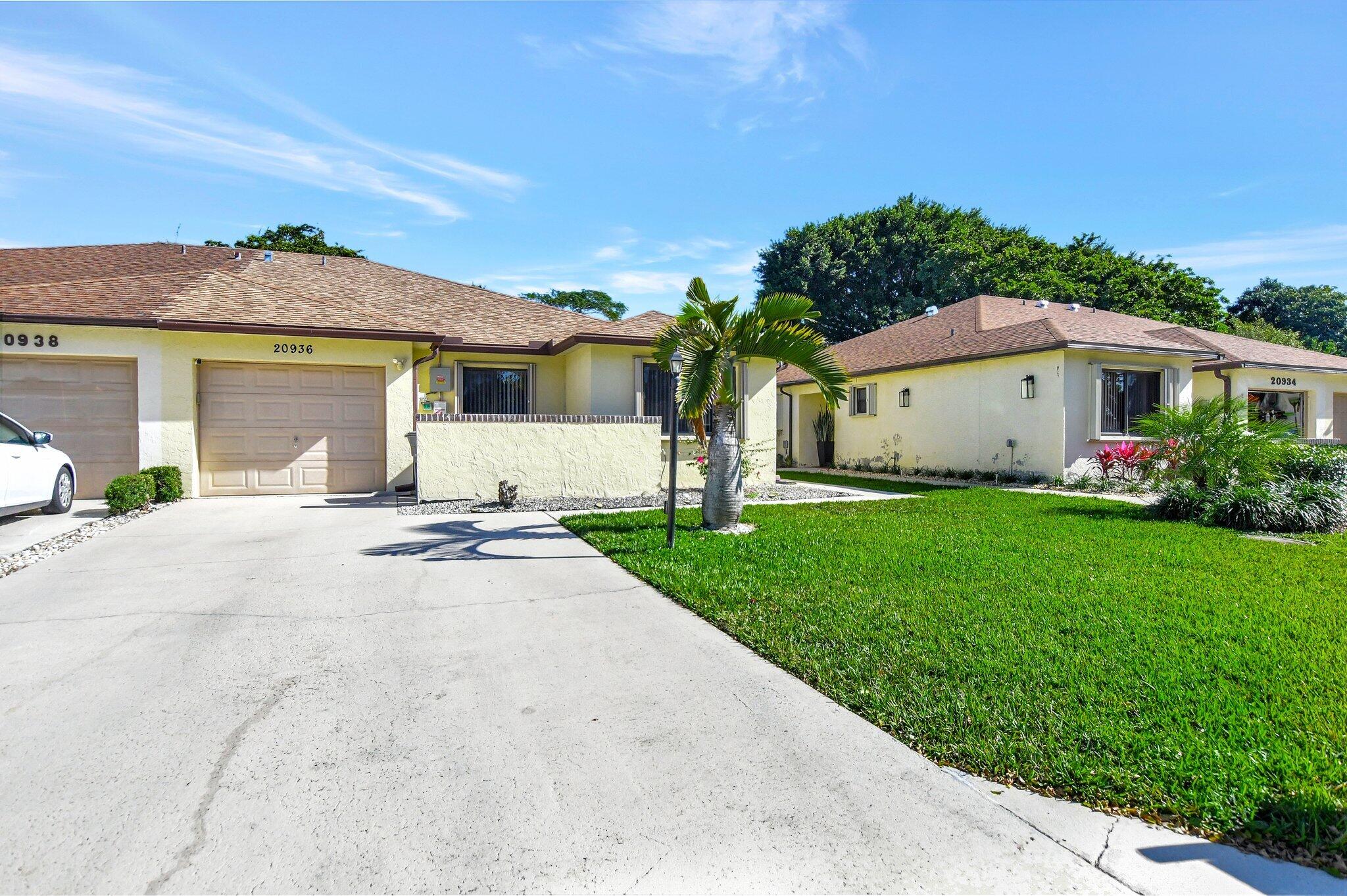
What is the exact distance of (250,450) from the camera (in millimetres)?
12703

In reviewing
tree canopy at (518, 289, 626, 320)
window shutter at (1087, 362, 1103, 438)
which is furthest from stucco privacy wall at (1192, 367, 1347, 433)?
tree canopy at (518, 289, 626, 320)

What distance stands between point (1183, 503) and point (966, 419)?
7245mm

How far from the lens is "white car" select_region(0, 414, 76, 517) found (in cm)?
888

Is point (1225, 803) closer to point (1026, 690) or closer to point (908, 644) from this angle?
point (1026, 690)

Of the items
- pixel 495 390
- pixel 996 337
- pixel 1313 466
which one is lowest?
pixel 1313 466

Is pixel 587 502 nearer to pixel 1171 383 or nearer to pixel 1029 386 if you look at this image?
pixel 1029 386

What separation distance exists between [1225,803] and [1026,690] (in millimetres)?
1080

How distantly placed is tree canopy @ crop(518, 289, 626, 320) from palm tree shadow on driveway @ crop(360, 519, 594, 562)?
47015 millimetres

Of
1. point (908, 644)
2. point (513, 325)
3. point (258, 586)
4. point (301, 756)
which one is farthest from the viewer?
point (513, 325)

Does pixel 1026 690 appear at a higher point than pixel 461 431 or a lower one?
lower

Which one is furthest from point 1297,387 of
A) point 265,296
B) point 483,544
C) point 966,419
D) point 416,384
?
point 265,296

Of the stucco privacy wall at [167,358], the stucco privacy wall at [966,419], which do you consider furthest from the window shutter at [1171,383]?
the stucco privacy wall at [167,358]

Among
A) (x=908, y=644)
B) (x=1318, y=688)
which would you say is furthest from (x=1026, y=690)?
(x=1318, y=688)

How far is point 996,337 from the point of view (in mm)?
→ 16594
